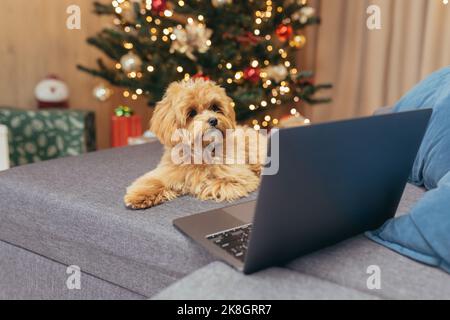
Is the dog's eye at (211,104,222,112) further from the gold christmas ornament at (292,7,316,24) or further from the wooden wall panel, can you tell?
the wooden wall panel

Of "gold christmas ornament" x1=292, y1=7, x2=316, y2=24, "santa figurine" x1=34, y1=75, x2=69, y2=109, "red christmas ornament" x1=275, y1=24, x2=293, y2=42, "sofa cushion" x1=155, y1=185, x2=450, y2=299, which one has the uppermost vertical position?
"gold christmas ornament" x1=292, y1=7, x2=316, y2=24

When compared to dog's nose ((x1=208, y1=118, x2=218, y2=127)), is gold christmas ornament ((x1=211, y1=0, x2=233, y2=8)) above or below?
above

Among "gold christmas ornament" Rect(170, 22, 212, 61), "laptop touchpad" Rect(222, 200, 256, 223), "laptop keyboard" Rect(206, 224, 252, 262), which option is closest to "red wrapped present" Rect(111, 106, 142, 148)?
"gold christmas ornament" Rect(170, 22, 212, 61)

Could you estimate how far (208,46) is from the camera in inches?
104

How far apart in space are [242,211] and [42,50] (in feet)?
7.85

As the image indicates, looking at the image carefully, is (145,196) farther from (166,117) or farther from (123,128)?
(123,128)

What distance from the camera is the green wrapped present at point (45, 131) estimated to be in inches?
101

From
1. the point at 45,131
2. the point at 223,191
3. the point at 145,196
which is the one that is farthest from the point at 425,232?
the point at 45,131

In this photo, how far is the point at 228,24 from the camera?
270 centimetres

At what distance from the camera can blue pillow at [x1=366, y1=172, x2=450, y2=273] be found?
884mm

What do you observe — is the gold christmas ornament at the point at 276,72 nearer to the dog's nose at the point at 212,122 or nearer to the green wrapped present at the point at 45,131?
the green wrapped present at the point at 45,131

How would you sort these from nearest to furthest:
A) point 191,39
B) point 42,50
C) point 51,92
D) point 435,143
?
point 435,143, point 191,39, point 51,92, point 42,50

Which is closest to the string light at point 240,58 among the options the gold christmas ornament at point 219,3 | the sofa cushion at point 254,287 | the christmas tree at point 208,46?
the christmas tree at point 208,46
